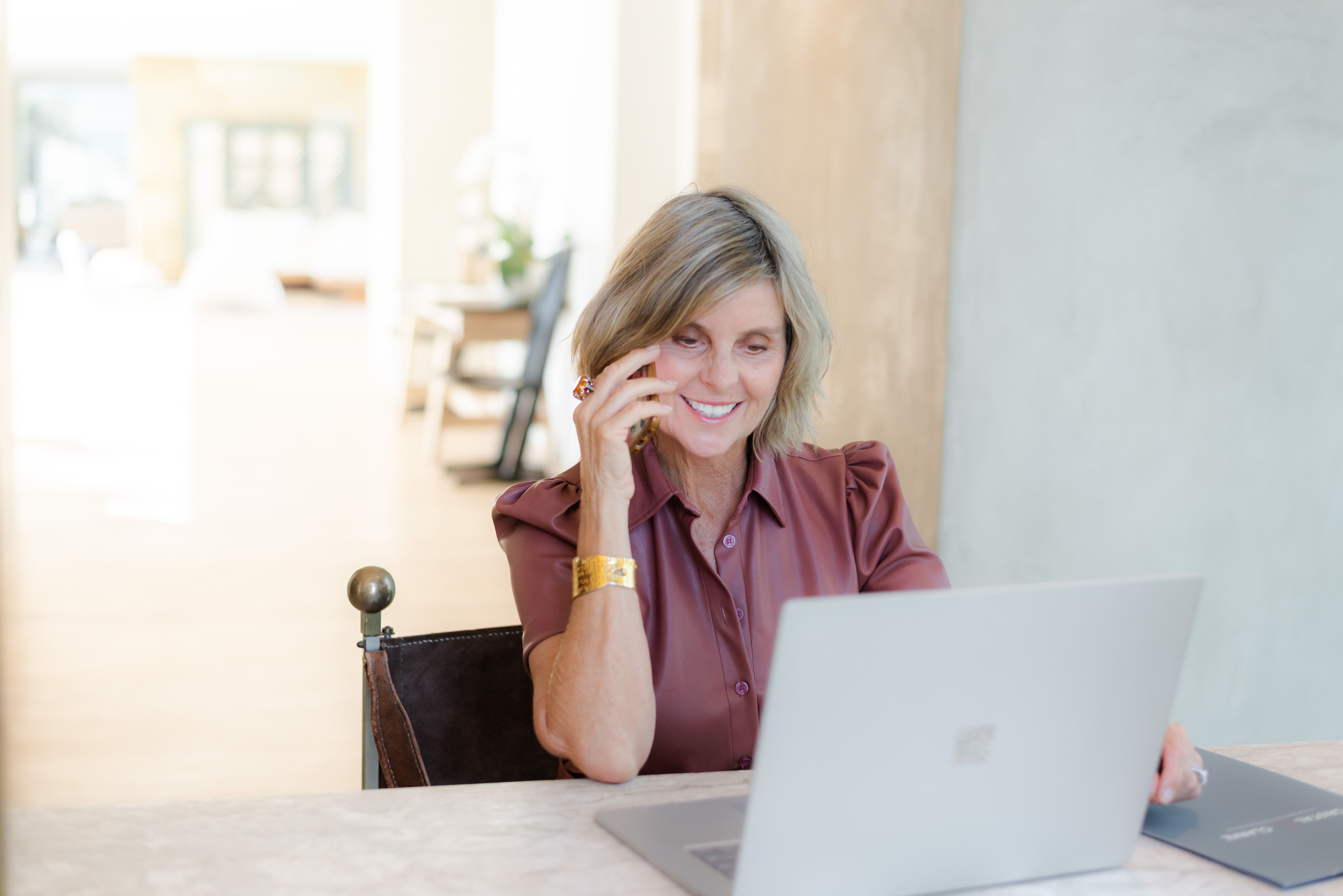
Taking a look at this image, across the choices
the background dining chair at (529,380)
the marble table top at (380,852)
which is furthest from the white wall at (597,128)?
the marble table top at (380,852)

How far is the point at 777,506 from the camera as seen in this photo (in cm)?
154

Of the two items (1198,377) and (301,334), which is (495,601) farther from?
(301,334)

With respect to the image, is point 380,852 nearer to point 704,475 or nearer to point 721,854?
point 721,854

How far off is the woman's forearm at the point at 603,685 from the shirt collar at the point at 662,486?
0.15 meters

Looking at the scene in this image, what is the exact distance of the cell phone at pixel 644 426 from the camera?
150 centimetres

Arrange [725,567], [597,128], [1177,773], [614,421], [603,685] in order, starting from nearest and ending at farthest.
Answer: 1. [1177,773]
2. [603,685]
3. [614,421]
4. [725,567]
5. [597,128]

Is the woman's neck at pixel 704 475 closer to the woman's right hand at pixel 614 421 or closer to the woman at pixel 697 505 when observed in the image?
the woman at pixel 697 505

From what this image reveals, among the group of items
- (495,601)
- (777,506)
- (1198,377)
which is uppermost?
(1198,377)

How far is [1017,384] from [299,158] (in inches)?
686

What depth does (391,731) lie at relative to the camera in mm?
1408

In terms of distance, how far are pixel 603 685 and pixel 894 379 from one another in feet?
5.43

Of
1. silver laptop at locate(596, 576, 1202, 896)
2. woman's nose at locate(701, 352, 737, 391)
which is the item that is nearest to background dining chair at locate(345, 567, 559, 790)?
woman's nose at locate(701, 352, 737, 391)

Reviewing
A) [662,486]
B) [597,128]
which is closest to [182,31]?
[597,128]

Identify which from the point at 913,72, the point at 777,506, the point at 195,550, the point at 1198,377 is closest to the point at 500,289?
the point at 195,550
